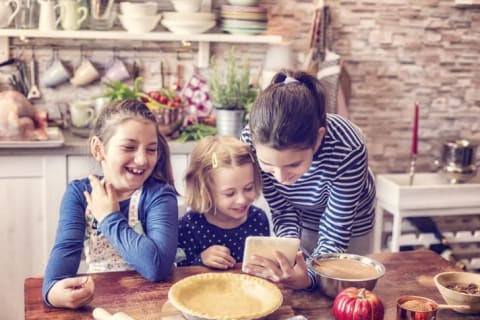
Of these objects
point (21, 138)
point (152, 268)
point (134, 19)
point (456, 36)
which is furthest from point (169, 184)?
point (456, 36)

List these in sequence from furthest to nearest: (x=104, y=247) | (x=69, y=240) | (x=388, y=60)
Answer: (x=388, y=60) < (x=104, y=247) < (x=69, y=240)

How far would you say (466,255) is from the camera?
4121 mm

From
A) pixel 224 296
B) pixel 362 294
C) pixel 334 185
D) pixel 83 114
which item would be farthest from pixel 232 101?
pixel 362 294

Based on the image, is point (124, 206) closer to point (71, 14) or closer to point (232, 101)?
point (232, 101)

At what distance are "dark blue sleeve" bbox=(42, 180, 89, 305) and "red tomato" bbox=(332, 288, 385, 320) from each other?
2.13 ft

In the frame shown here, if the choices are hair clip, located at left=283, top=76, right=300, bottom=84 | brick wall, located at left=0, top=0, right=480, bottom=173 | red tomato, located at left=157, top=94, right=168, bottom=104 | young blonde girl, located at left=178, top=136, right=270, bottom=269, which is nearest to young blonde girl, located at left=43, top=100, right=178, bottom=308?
young blonde girl, located at left=178, top=136, right=270, bottom=269

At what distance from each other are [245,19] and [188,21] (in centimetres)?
28

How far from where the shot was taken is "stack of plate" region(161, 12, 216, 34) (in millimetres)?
3316

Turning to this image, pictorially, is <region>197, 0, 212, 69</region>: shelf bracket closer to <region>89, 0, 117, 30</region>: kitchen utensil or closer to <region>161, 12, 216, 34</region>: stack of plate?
<region>161, 12, 216, 34</region>: stack of plate

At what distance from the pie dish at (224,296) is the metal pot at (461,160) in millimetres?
2187

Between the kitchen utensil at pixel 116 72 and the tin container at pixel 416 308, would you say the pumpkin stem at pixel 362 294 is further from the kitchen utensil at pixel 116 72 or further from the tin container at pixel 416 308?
the kitchen utensil at pixel 116 72

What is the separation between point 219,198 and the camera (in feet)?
6.89

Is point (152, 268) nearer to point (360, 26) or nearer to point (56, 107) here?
point (56, 107)

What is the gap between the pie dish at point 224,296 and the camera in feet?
4.99
